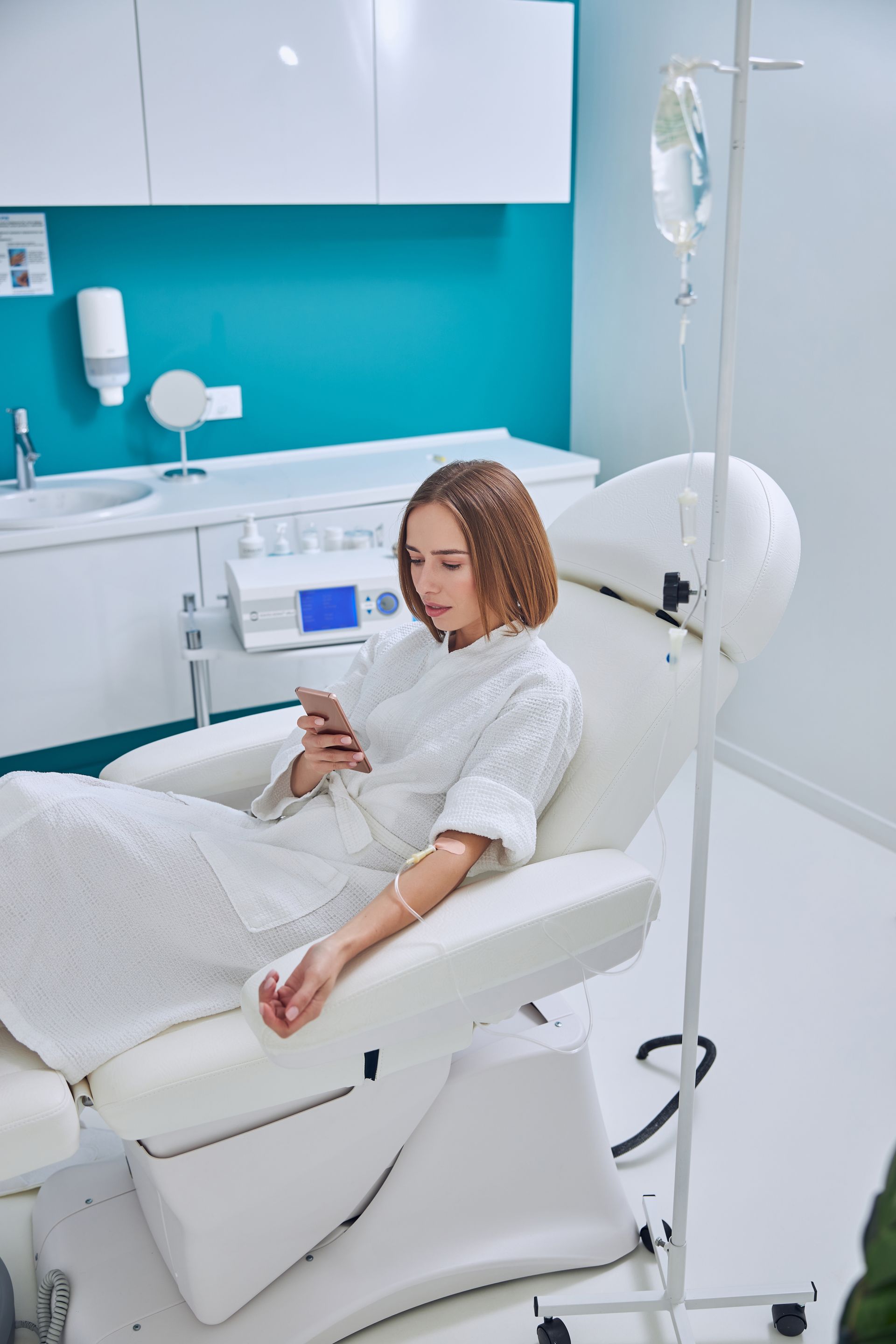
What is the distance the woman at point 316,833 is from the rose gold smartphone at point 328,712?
1 centimetres

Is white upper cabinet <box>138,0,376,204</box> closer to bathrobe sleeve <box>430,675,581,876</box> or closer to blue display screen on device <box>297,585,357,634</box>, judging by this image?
blue display screen on device <box>297,585,357,634</box>

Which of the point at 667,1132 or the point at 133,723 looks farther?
the point at 133,723

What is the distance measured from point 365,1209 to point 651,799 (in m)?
0.63

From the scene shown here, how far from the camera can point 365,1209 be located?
139cm

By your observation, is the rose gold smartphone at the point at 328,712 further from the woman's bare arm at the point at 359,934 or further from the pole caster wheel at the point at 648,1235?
the pole caster wheel at the point at 648,1235

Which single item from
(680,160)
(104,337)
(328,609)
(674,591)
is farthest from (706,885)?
(104,337)

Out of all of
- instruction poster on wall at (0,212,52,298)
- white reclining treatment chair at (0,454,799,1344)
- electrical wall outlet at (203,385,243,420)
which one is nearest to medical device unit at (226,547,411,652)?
white reclining treatment chair at (0,454,799,1344)

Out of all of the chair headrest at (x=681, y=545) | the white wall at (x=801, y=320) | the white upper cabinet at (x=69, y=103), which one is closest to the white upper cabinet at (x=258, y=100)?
the white upper cabinet at (x=69, y=103)

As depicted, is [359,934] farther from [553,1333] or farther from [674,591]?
[553,1333]

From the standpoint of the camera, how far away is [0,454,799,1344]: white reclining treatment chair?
1.14 meters

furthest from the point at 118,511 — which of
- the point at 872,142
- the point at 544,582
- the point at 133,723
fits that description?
the point at 872,142

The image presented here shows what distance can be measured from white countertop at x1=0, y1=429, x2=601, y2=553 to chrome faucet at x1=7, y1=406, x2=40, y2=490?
2.7 inches

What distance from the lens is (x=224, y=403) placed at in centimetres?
280

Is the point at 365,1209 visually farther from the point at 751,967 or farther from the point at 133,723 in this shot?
the point at 133,723
